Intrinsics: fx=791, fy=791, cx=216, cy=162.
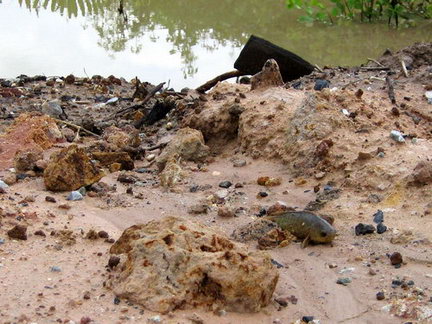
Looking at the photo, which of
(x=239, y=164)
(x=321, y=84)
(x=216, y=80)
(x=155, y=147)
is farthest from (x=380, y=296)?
(x=216, y=80)

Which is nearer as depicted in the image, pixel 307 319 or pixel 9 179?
pixel 307 319

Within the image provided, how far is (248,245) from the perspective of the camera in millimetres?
4121

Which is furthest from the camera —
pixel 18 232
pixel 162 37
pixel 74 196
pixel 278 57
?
pixel 162 37

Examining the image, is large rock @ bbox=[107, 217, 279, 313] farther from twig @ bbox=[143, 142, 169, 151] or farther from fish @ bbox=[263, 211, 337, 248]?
twig @ bbox=[143, 142, 169, 151]

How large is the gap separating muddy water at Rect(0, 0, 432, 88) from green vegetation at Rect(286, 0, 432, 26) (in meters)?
0.18

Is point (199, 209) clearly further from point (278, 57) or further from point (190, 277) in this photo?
point (278, 57)

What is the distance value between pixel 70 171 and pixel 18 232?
0.98 m

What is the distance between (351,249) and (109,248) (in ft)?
3.95

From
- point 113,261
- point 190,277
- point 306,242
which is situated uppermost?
point 190,277

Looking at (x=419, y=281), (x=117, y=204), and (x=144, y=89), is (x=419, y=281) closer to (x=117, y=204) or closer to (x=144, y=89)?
(x=117, y=204)

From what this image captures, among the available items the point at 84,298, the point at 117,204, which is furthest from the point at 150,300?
the point at 117,204

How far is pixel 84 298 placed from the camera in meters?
3.34

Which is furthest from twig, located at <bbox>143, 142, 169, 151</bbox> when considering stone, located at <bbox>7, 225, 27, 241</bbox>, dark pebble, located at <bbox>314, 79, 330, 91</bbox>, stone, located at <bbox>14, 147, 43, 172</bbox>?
stone, located at <bbox>7, 225, 27, 241</bbox>

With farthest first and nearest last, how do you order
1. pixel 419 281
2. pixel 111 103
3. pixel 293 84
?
pixel 111 103 < pixel 293 84 < pixel 419 281
